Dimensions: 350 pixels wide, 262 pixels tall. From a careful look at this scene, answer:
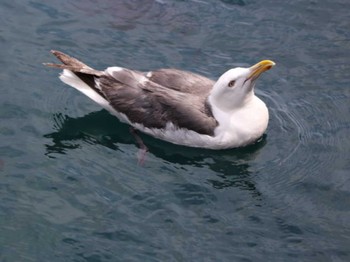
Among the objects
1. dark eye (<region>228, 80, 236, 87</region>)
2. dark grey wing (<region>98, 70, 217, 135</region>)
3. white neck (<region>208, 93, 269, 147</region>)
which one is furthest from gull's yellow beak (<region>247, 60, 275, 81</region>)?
dark grey wing (<region>98, 70, 217, 135</region>)

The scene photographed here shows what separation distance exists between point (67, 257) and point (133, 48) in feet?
13.9

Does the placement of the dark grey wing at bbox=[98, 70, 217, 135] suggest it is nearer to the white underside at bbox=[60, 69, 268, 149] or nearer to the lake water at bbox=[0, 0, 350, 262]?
the white underside at bbox=[60, 69, 268, 149]

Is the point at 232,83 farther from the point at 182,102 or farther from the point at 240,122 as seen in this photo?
the point at 182,102

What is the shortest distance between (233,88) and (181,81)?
26.7 inches

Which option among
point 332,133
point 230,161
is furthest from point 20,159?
point 332,133

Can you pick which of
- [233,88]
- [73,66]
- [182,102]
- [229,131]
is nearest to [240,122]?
[229,131]

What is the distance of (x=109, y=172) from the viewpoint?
30.2ft

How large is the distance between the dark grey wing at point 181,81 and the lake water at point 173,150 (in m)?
0.72

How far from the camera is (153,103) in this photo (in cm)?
970

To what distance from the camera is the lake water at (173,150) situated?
8305 mm

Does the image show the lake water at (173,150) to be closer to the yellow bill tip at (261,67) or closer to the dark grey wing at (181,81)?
the dark grey wing at (181,81)

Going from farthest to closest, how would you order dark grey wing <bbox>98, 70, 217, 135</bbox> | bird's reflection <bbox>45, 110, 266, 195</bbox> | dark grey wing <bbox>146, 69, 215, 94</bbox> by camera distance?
dark grey wing <bbox>146, 69, 215, 94</bbox> < dark grey wing <bbox>98, 70, 217, 135</bbox> < bird's reflection <bbox>45, 110, 266, 195</bbox>

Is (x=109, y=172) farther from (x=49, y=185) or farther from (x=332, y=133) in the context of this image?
(x=332, y=133)

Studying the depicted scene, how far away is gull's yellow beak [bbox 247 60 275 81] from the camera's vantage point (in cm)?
922
